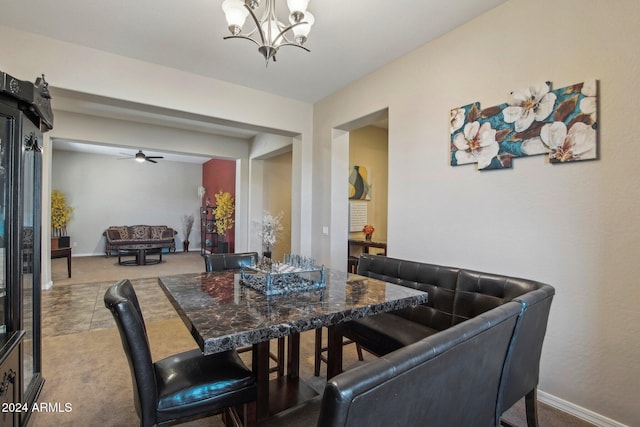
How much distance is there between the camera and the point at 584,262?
1.99 meters

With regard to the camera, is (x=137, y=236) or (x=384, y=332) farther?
(x=137, y=236)

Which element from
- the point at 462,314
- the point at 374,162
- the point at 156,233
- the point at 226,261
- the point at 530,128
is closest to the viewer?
the point at 462,314

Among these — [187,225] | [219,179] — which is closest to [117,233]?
[187,225]

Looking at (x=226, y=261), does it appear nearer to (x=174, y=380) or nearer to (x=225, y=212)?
(x=174, y=380)

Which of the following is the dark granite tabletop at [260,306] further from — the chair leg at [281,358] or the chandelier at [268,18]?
the chandelier at [268,18]

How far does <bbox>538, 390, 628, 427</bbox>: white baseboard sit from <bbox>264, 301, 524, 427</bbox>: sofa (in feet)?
3.73

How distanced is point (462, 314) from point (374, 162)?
379 cm

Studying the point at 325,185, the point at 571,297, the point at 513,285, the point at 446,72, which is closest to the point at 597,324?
the point at 571,297

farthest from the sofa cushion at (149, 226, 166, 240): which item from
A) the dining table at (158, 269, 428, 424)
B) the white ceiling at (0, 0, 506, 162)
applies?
the dining table at (158, 269, 428, 424)

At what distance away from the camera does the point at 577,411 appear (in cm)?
200

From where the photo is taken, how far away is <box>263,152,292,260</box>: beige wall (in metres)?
6.80

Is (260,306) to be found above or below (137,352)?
above

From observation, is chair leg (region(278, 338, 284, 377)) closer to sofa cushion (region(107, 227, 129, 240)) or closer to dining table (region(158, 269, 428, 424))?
dining table (region(158, 269, 428, 424))

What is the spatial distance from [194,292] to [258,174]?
526 cm
